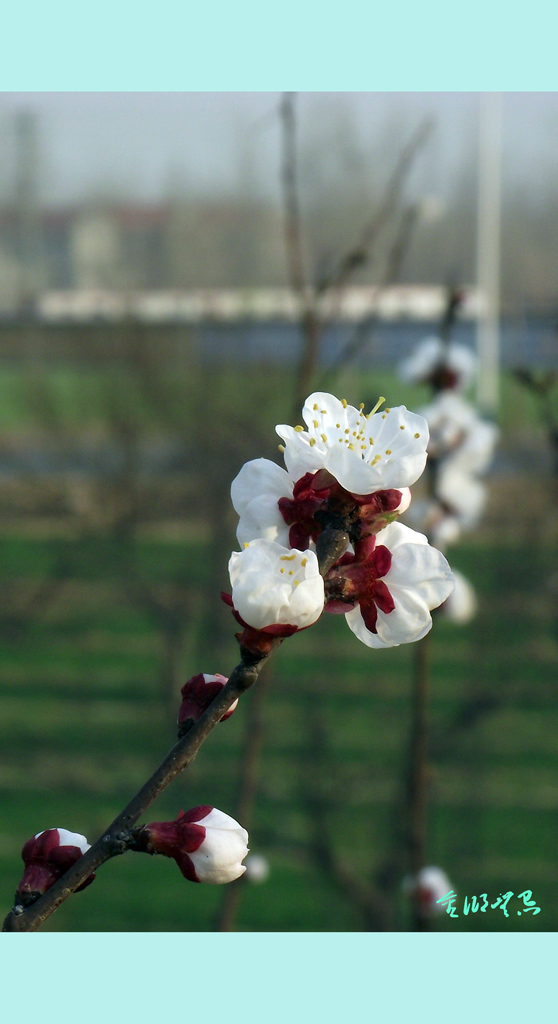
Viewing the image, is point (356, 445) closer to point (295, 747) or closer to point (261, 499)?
point (261, 499)

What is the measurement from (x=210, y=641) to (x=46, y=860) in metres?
1.68

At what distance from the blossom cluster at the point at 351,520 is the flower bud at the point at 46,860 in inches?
5.5

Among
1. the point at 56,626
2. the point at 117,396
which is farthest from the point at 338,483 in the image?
the point at 56,626

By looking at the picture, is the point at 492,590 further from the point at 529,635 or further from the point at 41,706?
the point at 41,706

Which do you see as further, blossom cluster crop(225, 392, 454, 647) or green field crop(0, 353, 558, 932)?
green field crop(0, 353, 558, 932)

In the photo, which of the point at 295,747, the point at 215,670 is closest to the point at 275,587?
the point at 215,670

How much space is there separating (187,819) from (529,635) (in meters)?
1.88

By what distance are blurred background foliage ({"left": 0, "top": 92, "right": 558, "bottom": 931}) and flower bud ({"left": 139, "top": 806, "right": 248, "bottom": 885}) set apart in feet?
4.71

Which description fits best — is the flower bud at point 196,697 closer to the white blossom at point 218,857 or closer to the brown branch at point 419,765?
the white blossom at point 218,857

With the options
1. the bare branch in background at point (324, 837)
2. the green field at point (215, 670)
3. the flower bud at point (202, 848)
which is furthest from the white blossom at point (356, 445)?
the green field at point (215, 670)

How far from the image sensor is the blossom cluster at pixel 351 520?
0.35m

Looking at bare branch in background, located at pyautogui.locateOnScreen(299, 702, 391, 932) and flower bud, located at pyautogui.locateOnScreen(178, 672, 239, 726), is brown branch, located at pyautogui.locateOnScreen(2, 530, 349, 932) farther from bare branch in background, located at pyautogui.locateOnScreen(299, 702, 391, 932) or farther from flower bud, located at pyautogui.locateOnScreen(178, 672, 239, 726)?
bare branch in background, located at pyautogui.locateOnScreen(299, 702, 391, 932)

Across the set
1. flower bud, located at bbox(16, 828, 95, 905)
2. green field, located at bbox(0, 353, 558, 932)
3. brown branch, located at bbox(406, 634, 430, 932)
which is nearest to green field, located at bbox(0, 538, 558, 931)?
green field, located at bbox(0, 353, 558, 932)

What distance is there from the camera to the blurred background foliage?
77.9 inches
